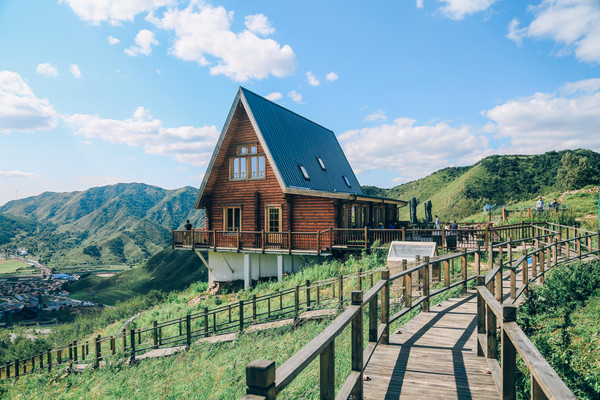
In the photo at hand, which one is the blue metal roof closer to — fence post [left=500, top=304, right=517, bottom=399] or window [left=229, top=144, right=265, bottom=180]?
window [left=229, top=144, right=265, bottom=180]

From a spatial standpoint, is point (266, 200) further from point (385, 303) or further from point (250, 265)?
A: point (385, 303)

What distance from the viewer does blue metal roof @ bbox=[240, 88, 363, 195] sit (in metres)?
22.0

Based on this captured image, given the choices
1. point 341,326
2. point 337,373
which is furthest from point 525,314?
point 341,326

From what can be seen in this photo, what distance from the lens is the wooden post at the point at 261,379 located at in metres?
1.93

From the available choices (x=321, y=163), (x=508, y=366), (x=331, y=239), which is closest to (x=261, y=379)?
(x=508, y=366)

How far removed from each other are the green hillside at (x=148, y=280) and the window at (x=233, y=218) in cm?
3253

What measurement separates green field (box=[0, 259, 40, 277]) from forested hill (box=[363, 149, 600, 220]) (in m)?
108

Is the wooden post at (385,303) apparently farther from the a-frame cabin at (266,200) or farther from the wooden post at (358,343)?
the a-frame cabin at (266,200)

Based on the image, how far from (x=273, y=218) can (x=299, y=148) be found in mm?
5412

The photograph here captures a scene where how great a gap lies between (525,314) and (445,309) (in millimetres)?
1852

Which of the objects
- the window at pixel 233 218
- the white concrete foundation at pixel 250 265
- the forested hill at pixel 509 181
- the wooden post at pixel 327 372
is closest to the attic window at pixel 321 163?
the window at pixel 233 218

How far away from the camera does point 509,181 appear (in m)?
69.1

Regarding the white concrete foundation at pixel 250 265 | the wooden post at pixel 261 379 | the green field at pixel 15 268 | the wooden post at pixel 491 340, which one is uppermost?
the wooden post at pixel 261 379

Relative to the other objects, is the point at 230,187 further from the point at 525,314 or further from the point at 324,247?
the point at 525,314
